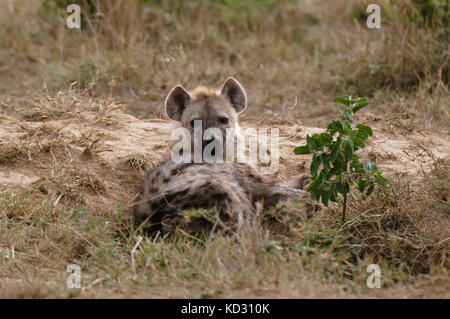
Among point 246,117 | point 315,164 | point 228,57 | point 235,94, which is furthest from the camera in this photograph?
point 228,57

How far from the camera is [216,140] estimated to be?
3.64m

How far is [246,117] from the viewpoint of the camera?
16.8 ft

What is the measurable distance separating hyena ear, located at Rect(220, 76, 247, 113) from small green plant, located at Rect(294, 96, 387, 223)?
1.08 meters

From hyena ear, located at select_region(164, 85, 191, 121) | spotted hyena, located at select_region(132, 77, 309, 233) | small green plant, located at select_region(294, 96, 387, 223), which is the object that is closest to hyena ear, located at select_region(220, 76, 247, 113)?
spotted hyena, located at select_region(132, 77, 309, 233)

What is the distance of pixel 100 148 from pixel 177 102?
26.2 inches

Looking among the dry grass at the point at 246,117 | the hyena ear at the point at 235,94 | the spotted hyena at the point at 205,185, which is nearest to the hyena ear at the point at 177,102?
the spotted hyena at the point at 205,185

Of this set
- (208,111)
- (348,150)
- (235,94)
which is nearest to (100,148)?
(208,111)

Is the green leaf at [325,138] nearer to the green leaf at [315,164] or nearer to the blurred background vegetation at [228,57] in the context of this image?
the green leaf at [315,164]

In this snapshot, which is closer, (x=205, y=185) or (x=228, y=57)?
(x=205, y=185)

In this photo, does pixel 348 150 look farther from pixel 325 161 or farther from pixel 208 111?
pixel 208 111

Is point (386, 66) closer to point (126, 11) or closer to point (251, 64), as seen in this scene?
point (251, 64)

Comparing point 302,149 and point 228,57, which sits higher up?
point 228,57

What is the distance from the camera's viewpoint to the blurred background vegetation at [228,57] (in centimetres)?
545

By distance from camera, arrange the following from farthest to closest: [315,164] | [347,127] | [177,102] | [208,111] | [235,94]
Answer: [235,94]
[177,102]
[208,111]
[315,164]
[347,127]
